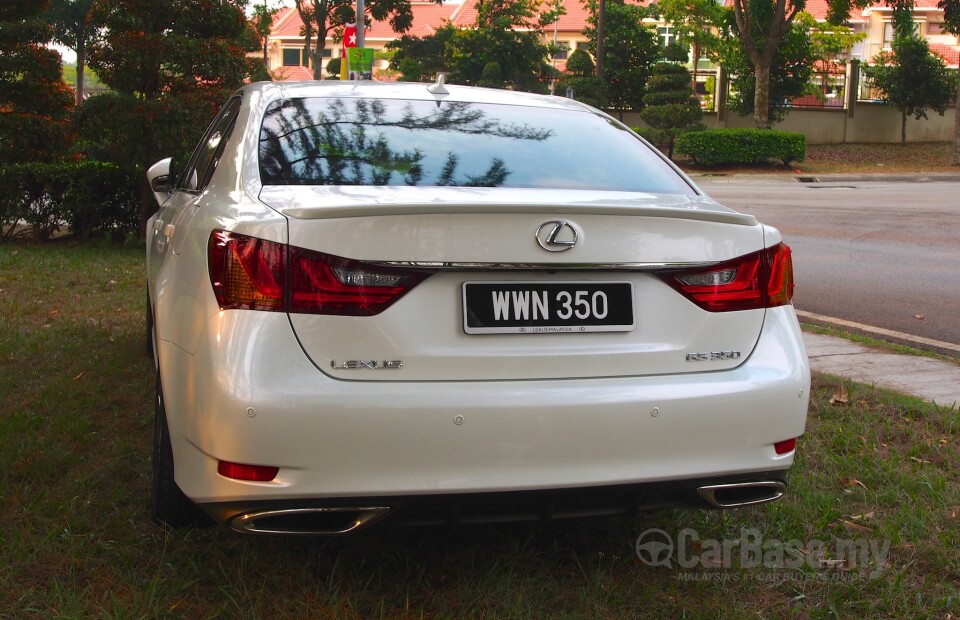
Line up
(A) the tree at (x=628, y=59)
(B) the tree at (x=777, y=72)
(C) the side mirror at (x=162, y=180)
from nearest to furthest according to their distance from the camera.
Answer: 1. (C) the side mirror at (x=162, y=180)
2. (B) the tree at (x=777, y=72)
3. (A) the tree at (x=628, y=59)

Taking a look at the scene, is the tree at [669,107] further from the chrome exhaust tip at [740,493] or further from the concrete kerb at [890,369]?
the chrome exhaust tip at [740,493]

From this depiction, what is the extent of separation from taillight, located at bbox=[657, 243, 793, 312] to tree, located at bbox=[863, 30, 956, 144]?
38.1 m

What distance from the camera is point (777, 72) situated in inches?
1492

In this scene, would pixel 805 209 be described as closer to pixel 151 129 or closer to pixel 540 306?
pixel 151 129

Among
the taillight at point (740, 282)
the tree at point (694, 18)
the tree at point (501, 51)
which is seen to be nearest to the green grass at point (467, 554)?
the taillight at point (740, 282)

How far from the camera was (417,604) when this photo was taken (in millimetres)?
3102

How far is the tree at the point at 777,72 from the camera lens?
37.4m

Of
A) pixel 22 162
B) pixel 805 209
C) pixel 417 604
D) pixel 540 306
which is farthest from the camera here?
pixel 805 209

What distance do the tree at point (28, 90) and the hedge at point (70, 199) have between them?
2.51 ft

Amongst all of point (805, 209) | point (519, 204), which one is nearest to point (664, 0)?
point (805, 209)

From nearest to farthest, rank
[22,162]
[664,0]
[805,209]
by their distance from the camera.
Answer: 1. [22,162]
2. [805,209]
3. [664,0]

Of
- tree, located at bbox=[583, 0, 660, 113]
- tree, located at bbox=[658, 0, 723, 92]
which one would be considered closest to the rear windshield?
tree, located at bbox=[658, 0, 723, 92]

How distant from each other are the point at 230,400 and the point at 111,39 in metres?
11.1

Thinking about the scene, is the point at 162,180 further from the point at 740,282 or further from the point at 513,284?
the point at 740,282
